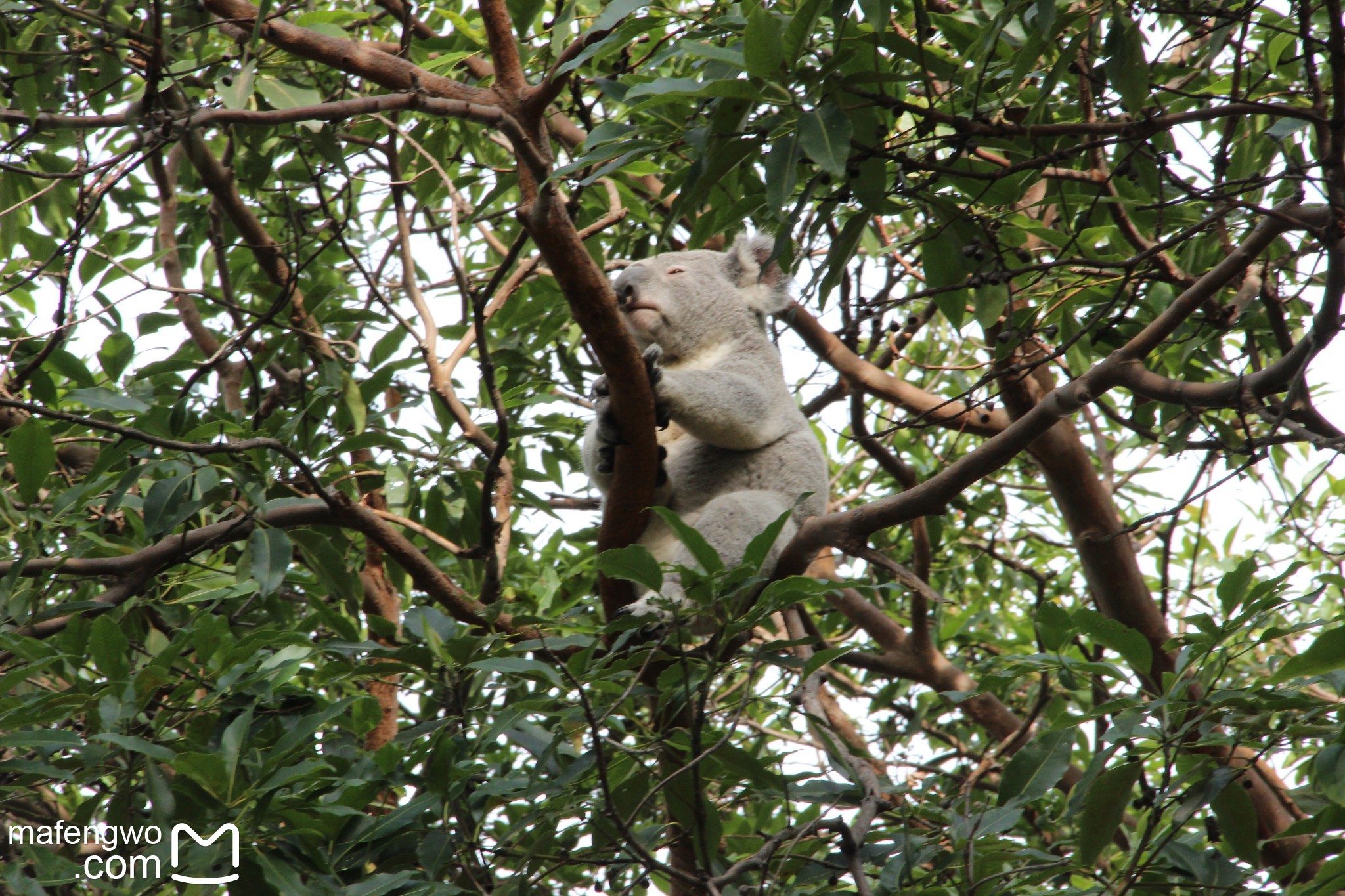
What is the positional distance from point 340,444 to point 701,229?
3.92ft

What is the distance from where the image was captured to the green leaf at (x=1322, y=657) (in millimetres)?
2078

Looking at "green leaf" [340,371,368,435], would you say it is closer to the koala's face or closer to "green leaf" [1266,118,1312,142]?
the koala's face

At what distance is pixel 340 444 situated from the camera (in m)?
3.26

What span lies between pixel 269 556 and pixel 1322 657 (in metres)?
2.31

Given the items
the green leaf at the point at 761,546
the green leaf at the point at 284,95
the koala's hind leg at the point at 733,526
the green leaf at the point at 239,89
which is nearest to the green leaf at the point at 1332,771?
the green leaf at the point at 761,546

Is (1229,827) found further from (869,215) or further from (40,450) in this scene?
(40,450)

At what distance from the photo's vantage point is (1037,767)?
2.49 metres

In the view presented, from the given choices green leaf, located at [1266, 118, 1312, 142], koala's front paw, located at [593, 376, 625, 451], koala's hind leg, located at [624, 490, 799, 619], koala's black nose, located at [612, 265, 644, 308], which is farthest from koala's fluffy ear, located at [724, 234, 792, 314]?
green leaf, located at [1266, 118, 1312, 142]

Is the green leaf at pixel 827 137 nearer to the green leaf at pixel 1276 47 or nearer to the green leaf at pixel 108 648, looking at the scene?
the green leaf at pixel 1276 47

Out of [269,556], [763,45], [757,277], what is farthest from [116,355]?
[757,277]

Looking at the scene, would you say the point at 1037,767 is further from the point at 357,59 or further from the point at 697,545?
the point at 357,59

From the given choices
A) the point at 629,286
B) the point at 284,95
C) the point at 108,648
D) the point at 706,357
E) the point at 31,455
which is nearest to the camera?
the point at 108,648

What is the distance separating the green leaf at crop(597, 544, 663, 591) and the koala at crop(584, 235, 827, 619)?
1307 millimetres

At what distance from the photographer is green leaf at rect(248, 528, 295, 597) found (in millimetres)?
2766
